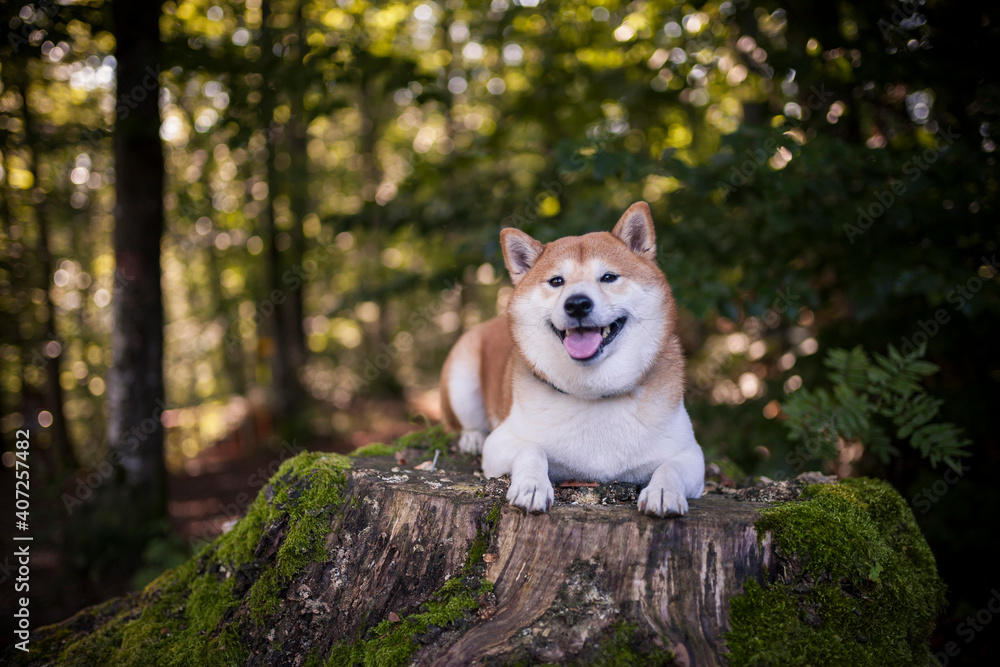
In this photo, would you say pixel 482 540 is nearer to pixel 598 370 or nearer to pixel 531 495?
pixel 531 495

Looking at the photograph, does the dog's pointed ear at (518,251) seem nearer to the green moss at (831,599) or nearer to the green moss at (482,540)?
the green moss at (482,540)

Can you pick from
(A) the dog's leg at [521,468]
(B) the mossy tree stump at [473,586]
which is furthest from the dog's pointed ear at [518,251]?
(B) the mossy tree stump at [473,586]

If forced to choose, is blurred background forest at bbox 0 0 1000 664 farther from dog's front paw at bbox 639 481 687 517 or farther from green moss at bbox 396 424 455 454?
dog's front paw at bbox 639 481 687 517

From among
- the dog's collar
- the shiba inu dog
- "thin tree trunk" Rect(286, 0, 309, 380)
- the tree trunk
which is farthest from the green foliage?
"thin tree trunk" Rect(286, 0, 309, 380)

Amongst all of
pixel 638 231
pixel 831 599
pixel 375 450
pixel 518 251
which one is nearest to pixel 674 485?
pixel 831 599

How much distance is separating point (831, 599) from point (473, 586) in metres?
1.45

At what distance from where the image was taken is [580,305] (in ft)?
8.39

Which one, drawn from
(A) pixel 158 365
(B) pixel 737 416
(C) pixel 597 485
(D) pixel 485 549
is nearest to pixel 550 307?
(C) pixel 597 485

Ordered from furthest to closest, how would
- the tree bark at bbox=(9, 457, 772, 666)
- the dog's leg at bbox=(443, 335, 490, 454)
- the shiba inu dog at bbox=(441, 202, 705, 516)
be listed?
the dog's leg at bbox=(443, 335, 490, 454) < the shiba inu dog at bbox=(441, 202, 705, 516) < the tree bark at bbox=(9, 457, 772, 666)

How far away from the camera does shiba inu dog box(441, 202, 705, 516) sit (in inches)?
105

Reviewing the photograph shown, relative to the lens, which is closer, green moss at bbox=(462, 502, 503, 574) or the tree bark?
the tree bark

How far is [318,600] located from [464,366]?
2.15 metres

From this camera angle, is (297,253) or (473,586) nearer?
(473,586)

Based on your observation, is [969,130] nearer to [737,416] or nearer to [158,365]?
[737,416]
